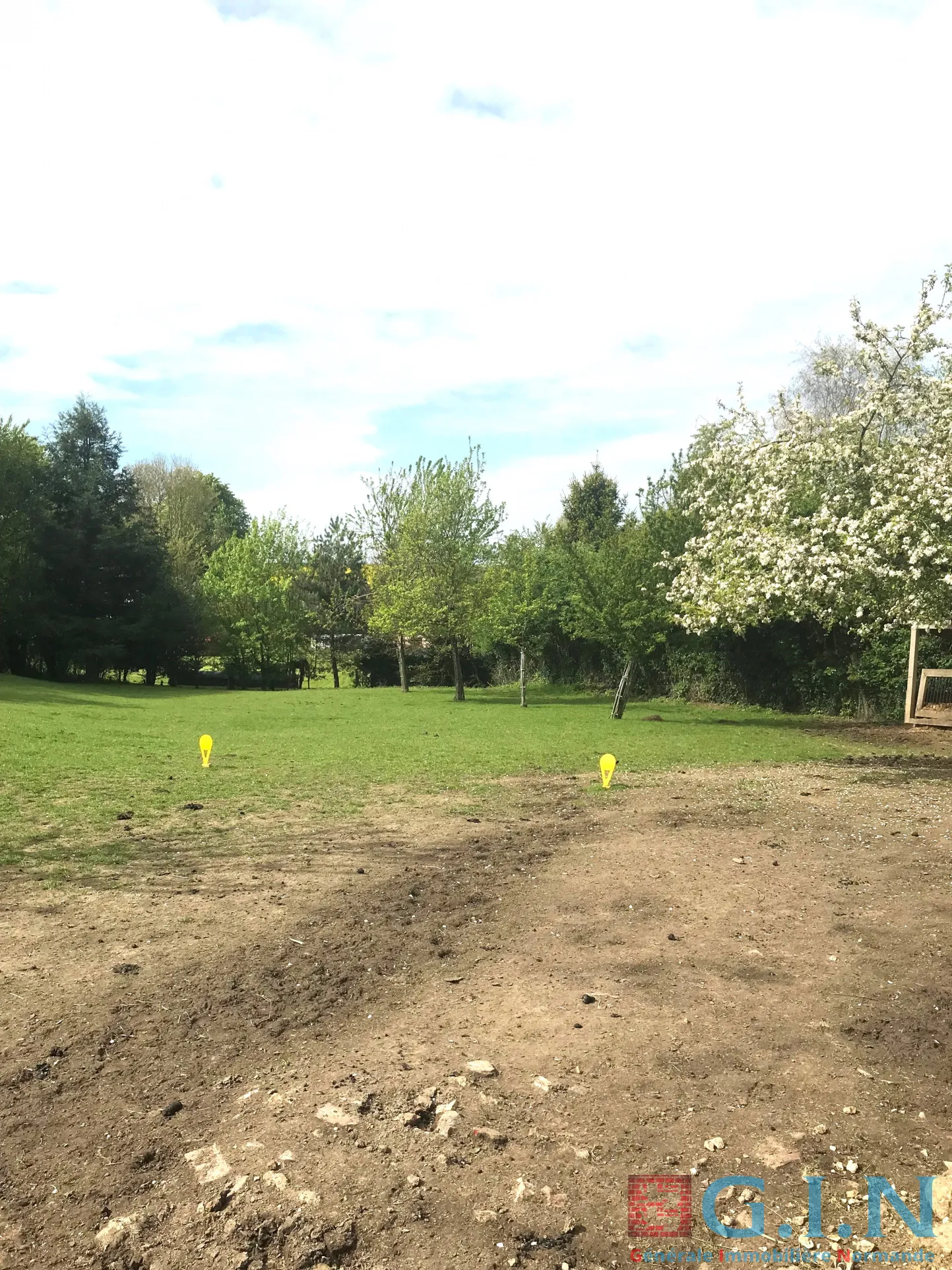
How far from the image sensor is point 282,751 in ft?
51.4

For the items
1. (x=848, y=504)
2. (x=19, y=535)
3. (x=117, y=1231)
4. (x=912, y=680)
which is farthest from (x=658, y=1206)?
(x=19, y=535)

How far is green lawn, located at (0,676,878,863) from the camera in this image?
9.42 metres

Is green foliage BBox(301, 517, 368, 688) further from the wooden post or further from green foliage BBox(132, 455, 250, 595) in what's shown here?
the wooden post

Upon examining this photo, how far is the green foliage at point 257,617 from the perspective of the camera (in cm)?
4428

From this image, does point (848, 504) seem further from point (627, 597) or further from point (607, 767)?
point (627, 597)

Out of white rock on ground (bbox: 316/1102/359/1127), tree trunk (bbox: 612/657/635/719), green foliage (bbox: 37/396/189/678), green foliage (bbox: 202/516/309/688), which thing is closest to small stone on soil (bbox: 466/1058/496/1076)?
white rock on ground (bbox: 316/1102/359/1127)

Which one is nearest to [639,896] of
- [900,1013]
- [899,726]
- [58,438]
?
[900,1013]

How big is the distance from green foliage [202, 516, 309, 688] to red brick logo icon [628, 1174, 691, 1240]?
4239cm

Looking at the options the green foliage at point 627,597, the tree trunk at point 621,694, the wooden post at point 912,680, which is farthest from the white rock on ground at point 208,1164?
the green foliage at point 627,597

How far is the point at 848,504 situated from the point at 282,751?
33.8ft

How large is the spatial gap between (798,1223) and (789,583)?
11.3m

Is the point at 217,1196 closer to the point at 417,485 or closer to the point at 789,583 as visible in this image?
the point at 789,583

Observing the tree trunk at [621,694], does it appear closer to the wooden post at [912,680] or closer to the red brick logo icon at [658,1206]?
the wooden post at [912,680]

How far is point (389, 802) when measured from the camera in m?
10.5
